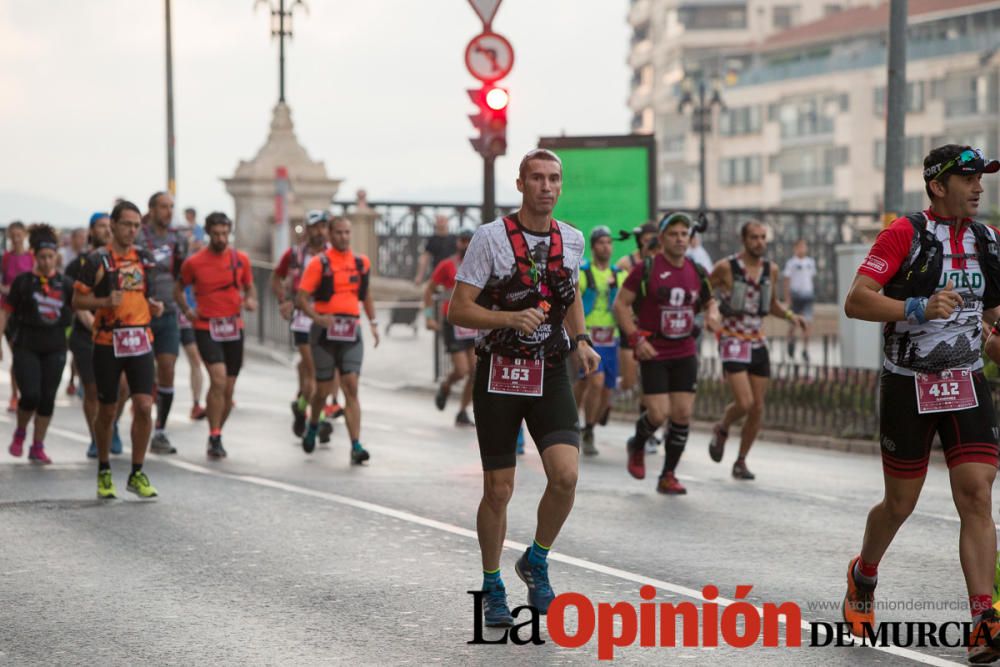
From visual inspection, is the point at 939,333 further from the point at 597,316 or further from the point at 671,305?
the point at 597,316

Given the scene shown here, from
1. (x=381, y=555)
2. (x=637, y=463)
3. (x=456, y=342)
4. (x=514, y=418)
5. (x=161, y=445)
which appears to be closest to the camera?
(x=514, y=418)

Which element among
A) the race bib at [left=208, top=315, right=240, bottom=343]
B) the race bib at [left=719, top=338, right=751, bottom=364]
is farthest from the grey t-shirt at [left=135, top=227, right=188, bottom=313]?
the race bib at [left=719, top=338, right=751, bottom=364]

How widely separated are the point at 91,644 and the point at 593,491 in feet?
18.9

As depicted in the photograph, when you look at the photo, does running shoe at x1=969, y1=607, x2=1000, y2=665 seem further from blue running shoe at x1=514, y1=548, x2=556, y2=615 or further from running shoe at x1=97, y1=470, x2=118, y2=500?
running shoe at x1=97, y1=470, x2=118, y2=500

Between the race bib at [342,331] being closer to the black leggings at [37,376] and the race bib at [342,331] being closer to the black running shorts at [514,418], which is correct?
the black leggings at [37,376]

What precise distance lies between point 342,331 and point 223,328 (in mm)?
1088

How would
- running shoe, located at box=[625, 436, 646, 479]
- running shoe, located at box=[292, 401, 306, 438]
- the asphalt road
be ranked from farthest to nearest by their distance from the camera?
1. running shoe, located at box=[292, 401, 306, 438]
2. running shoe, located at box=[625, 436, 646, 479]
3. the asphalt road

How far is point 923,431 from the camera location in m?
7.00

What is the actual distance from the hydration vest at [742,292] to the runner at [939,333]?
6.20m

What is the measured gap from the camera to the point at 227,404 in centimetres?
1471

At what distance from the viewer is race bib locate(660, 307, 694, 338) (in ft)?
40.2

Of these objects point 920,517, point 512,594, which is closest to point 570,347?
point 512,594

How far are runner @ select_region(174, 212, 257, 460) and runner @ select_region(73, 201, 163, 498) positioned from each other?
291cm

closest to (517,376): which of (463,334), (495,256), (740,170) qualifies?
(495,256)
